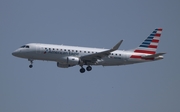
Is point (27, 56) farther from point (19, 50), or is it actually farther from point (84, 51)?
point (84, 51)

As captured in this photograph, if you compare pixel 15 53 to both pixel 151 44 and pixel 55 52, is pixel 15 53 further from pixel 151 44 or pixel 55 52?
pixel 151 44

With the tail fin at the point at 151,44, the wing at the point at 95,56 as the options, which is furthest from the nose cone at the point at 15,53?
the tail fin at the point at 151,44

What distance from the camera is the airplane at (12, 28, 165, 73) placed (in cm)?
5312

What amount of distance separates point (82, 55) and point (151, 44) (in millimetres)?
12831

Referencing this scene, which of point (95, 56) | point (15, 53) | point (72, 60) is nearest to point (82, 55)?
point (95, 56)

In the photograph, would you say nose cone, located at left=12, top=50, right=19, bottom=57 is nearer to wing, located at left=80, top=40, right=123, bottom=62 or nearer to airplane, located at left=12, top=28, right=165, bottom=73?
airplane, located at left=12, top=28, right=165, bottom=73

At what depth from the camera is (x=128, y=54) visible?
57.3 metres

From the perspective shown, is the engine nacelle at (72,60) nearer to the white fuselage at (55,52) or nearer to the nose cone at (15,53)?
the white fuselage at (55,52)

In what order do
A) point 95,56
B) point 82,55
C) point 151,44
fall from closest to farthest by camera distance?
point 95,56, point 82,55, point 151,44

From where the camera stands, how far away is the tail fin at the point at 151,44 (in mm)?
59656

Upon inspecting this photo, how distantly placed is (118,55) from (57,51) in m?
9.54

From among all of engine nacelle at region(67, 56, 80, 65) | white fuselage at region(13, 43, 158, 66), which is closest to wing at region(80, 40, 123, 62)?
white fuselage at region(13, 43, 158, 66)

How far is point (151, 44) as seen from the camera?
2399 inches

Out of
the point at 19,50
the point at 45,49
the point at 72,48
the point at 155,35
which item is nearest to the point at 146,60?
the point at 155,35
